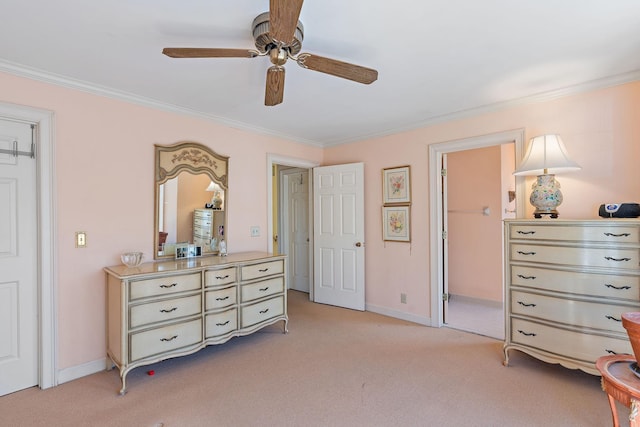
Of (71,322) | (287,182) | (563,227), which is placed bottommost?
(71,322)

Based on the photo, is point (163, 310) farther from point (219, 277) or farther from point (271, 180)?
point (271, 180)

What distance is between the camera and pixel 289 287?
18.2ft

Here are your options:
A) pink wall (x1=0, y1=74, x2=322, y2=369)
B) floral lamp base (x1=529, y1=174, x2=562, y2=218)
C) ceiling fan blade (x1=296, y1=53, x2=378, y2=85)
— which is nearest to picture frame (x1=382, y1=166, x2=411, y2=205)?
floral lamp base (x1=529, y1=174, x2=562, y2=218)

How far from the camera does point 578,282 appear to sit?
7.63 ft

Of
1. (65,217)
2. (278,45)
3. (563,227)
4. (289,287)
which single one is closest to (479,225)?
(563,227)

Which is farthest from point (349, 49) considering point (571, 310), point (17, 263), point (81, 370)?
point (81, 370)

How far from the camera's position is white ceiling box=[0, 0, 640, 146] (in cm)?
170

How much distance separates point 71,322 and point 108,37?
2.13 m

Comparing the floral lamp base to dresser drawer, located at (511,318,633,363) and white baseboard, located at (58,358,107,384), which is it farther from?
white baseboard, located at (58,358,107,384)

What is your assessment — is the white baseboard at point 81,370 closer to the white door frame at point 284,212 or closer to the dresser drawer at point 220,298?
the dresser drawer at point 220,298

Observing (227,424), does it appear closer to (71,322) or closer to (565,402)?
(71,322)

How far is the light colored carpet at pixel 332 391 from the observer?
78.9 inches

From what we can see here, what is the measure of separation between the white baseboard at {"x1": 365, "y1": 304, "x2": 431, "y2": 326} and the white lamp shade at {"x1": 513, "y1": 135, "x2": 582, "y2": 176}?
1932 millimetres

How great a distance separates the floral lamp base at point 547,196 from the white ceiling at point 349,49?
82cm
